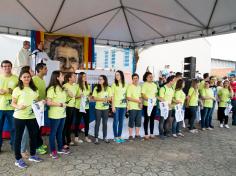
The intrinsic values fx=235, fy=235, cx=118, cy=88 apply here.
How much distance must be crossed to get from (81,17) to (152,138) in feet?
16.4

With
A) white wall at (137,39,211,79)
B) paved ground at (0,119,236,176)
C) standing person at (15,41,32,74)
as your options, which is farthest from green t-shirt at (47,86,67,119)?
white wall at (137,39,211,79)

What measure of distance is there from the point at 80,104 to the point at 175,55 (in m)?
17.6

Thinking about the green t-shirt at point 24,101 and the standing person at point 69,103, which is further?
the standing person at point 69,103

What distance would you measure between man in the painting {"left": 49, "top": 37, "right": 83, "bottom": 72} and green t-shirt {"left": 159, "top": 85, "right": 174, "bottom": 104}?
197 inches

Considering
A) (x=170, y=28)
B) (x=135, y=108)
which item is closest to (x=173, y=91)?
(x=135, y=108)

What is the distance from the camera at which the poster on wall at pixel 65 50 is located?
9.58 meters

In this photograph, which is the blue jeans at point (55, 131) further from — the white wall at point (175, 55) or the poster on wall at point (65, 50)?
the white wall at point (175, 55)

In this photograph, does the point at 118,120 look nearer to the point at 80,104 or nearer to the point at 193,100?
the point at 80,104

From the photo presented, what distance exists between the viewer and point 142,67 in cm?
1530

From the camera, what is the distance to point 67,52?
32.9ft

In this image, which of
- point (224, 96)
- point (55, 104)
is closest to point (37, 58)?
point (55, 104)

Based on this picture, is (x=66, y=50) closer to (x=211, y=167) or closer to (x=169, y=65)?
(x=211, y=167)

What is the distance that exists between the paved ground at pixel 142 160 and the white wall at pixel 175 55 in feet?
32.6

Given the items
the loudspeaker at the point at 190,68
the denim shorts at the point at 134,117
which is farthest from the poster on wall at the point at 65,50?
the denim shorts at the point at 134,117
